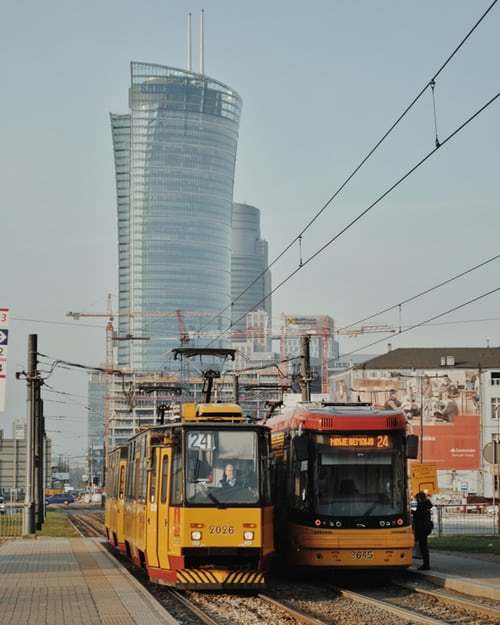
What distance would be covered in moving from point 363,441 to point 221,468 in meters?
3.16

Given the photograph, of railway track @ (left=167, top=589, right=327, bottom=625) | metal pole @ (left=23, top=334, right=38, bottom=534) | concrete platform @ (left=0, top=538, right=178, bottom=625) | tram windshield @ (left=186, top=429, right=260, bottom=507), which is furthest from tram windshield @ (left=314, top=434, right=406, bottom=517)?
metal pole @ (left=23, top=334, right=38, bottom=534)

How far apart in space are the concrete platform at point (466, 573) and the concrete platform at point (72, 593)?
A: 5701 millimetres

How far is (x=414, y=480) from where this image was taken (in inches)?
1251

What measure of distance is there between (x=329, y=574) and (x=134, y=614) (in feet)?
33.6

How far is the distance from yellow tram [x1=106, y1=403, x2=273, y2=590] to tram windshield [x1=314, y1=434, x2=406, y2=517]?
Result: 1732 millimetres

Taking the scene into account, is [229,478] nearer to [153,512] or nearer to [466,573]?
[153,512]

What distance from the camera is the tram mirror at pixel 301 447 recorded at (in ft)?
75.2

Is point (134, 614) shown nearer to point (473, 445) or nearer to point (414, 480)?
point (414, 480)

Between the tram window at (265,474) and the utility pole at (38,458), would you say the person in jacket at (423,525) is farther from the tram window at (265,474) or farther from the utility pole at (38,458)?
the utility pole at (38,458)

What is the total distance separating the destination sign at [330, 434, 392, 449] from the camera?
22.9 metres

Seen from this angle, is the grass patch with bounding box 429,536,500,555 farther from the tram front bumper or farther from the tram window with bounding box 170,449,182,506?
the tram window with bounding box 170,449,182,506

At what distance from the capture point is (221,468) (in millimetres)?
21156

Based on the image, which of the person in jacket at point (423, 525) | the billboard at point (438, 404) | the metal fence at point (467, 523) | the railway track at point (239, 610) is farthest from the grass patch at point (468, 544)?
the billboard at point (438, 404)

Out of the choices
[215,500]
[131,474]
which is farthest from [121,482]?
[215,500]
